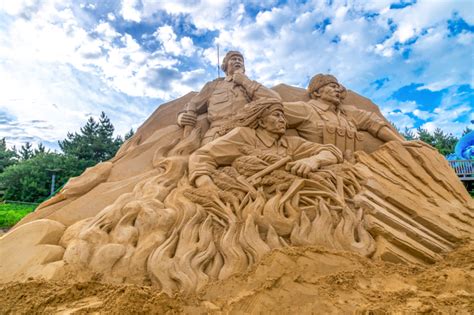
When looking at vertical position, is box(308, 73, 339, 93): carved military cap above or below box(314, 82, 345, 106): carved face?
above

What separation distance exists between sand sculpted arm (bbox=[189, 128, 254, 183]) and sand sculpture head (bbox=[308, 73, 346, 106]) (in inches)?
58.4

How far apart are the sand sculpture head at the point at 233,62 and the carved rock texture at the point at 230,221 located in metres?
2.14

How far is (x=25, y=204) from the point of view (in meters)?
12.1

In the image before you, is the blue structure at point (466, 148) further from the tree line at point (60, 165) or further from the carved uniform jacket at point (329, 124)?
the tree line at point (60, 165)

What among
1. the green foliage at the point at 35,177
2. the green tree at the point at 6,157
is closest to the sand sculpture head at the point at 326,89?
the green foliage at the point at 35,177

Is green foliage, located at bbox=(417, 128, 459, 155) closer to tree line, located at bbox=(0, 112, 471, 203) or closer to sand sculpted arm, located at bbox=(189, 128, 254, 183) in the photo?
tree line, located at bbox=(0, 112, 471, 203)

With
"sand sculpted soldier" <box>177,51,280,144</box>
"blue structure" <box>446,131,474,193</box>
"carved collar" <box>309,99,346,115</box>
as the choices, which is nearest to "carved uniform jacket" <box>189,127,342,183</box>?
"sand sculpted soldier" <box>177,51,280,144</box>

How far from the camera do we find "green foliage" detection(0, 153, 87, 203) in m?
12.8

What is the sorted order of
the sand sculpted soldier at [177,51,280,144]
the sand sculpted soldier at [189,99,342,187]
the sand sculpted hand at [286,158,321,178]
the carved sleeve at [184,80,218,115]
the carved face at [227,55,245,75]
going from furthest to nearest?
the carved face at [227,55,245,75] < the carved sleeve at [184,80,218,115] < the sand sculpted soldier at [177,51,280,144] < the sand sculpted soldier at [189,99,342,187] < the sand sculpted hand at [286,158,321,178]

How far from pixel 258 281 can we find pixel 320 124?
2.43 metres

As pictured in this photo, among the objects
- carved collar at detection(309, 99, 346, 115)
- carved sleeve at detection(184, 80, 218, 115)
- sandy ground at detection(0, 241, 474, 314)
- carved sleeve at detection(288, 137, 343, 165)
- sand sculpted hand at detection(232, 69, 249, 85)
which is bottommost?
sandy ground at detection(0, 241, 474, 314)

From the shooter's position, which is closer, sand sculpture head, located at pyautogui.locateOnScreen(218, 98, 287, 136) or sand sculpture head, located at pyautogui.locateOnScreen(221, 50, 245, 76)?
sand sculpture head, located at pyautogui.locateOnScreen(218, 98, 287, 136)

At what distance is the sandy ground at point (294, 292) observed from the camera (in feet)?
5.09

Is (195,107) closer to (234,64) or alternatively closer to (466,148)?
(234,64)
